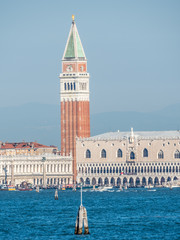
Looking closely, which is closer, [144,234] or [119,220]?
[144,234]

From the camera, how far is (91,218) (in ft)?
395

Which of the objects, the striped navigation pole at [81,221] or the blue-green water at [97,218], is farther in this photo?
the blue-green water at [97,218]

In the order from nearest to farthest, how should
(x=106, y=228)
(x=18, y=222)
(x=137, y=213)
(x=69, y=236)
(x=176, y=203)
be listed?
(x=69, y=236) → (x=106, y=228) → (x=18, y=222) → (x=137, y=213) → (x=176, y=203)

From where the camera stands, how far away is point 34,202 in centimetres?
15700

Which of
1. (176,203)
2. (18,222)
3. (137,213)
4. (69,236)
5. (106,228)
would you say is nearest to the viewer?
(69,236)

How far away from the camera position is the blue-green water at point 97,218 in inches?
4122

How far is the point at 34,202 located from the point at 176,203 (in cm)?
1953

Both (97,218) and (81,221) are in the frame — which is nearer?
(81,221)

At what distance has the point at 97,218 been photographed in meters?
121

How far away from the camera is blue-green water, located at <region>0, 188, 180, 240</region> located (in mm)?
104688

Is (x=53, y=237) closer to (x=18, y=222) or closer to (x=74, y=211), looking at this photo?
(x=18, y=222)

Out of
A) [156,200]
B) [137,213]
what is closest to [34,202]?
[156,200]

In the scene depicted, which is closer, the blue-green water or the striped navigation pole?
the striped navigation pole

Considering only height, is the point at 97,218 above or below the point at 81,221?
above
